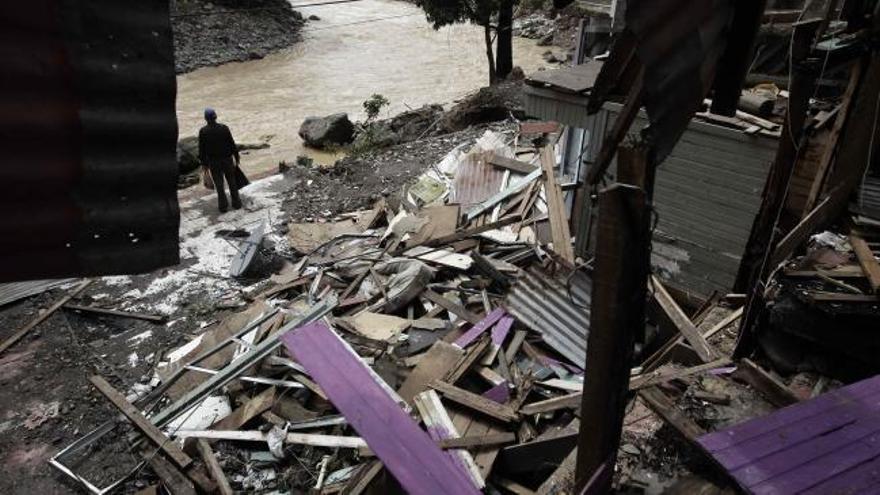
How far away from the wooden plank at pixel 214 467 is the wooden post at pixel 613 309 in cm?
366

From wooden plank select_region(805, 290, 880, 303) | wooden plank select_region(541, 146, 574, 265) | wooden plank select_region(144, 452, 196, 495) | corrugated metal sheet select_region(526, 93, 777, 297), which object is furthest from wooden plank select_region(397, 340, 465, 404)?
corrugated metal sheet select_region(526, 93, 777, 297)

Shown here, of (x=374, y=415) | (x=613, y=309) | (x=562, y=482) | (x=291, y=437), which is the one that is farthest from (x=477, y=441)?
(x=613, y=309)

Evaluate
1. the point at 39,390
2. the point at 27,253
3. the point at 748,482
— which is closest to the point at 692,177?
the point at 748,482

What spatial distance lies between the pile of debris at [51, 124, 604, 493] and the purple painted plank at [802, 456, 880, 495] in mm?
1858

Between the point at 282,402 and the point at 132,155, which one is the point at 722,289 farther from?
the point at 132,155

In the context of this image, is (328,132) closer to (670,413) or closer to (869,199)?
(869,199)

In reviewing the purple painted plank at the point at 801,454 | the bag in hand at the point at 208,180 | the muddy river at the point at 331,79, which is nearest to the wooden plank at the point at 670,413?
the purple painted plank at the point at 801,454

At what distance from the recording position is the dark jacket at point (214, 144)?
1050 cm

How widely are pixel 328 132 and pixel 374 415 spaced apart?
13141 millimetres

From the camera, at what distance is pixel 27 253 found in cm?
180

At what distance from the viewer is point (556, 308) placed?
654cm

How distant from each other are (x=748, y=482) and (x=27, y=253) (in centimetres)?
379

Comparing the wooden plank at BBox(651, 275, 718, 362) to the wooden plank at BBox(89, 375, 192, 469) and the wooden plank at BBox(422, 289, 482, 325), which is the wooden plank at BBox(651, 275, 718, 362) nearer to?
the wooden plank at BBox(422, 289, 482, 325)

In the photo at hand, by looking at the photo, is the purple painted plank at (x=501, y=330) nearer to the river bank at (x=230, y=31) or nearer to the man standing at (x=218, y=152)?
the man standing at (x=218, y=152)
